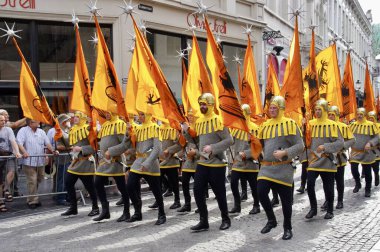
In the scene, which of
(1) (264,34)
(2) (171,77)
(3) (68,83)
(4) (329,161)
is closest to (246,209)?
(4) (329,161)

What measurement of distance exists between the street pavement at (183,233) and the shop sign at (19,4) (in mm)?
7444

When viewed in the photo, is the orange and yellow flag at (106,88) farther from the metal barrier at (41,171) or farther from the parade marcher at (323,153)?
the parade marcher at (323,153)

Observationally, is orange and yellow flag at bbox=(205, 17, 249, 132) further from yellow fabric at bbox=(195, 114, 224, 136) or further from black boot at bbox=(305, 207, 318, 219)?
black boot at bbox=(305, 207, 318, 219)

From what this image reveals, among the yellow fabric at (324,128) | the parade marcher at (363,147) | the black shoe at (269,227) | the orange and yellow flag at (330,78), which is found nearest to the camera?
the black shoe at (269,227)

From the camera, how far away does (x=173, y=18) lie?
18469 millimetres

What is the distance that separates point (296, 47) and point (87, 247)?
14.8ft

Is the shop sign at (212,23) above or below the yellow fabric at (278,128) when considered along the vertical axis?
above

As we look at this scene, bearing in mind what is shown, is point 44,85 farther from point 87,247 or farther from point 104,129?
point 87,247

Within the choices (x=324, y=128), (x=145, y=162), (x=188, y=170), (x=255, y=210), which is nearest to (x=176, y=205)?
(x=188, y=170)

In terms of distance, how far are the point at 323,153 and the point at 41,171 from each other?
5629mm

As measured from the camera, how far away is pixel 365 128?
459 inches

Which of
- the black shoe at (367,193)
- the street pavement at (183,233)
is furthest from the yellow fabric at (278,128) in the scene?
the black shoe at (367,193)

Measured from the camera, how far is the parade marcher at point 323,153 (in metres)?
8.68

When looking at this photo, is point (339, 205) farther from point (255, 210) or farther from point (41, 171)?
point (41, 171)
